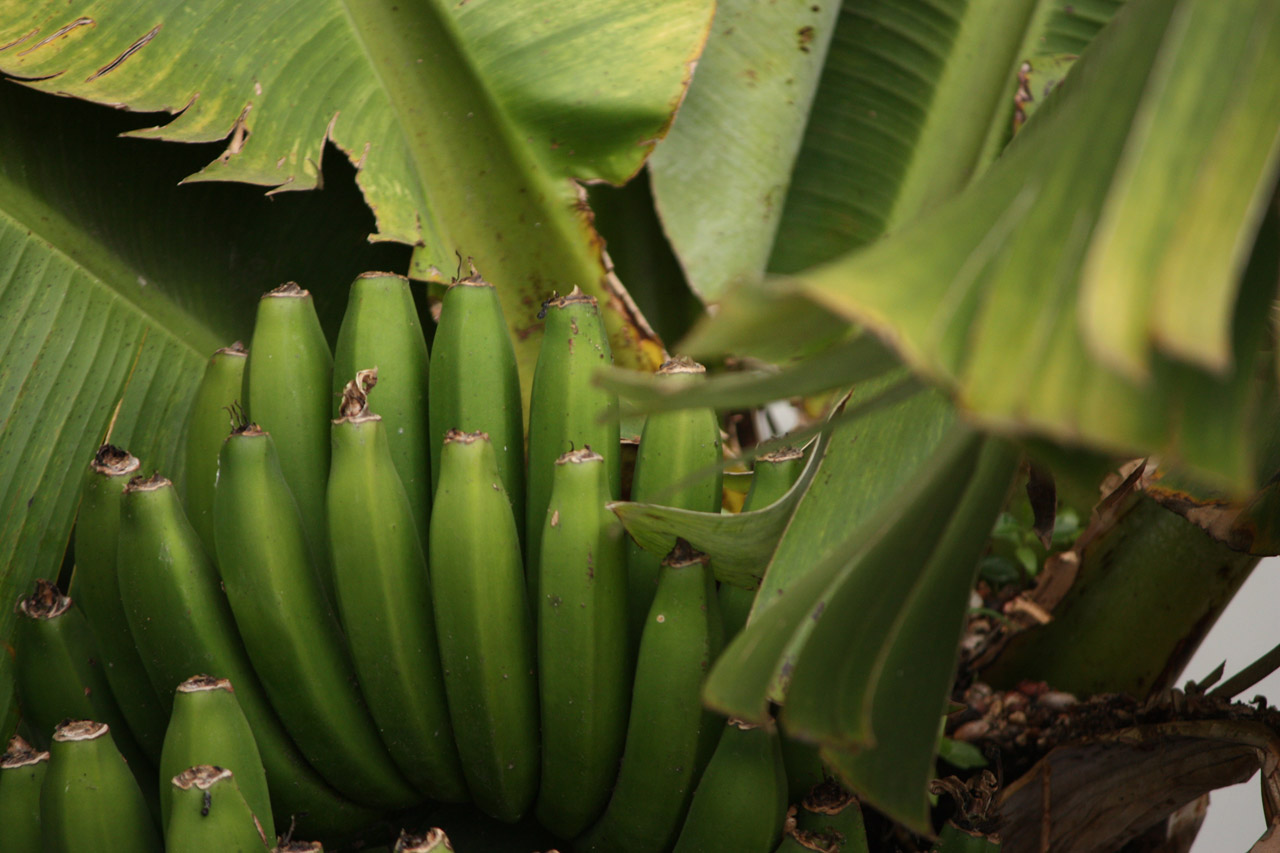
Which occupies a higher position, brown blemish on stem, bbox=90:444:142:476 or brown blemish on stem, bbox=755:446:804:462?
brown blemish on stem, bbox=755:446:804:462

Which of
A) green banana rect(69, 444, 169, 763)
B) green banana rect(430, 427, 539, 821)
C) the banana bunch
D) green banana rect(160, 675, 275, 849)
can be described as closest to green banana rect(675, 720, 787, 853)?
the banana bunch

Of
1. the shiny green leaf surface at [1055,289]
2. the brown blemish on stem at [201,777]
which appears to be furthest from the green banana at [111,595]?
the shiny green leaf surface at [1055,289]

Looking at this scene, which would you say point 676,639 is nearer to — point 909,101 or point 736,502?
point 736,502

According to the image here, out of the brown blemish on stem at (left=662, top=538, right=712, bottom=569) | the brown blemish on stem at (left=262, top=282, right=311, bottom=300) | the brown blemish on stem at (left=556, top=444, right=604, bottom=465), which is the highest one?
the brown blemish on stem at (left=262, top=282, right=311, bottom=300)

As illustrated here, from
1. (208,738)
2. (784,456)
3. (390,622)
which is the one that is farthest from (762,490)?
(208,738)

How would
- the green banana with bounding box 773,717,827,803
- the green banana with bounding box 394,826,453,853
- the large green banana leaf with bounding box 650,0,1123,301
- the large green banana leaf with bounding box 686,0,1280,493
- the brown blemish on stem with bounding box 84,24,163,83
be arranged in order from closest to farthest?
the large green banana leaf with bounding box 686,0,1280,493 < the green banana with bounding box 394,826,453,853 < the green banana with bounding box 773,717,827,803 < the brown blemish on stem with bounding box 84,24,163,83 < the large green banana leaf with bounding box 650,0,1123,301

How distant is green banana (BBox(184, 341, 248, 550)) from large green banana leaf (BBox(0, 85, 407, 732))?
16 cm

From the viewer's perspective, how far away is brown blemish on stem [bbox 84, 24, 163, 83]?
708 mm

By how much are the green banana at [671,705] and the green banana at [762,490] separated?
49 mm

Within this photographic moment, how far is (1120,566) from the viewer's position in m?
0.80

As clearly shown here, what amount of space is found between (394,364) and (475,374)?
0.20 feet

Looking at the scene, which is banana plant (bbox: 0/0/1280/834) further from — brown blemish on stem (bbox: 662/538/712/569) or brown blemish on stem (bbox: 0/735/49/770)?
brown blemish on stem (bbox: 0/735/49/770)

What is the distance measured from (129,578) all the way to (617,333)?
463 mm

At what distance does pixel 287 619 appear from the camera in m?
0.54
